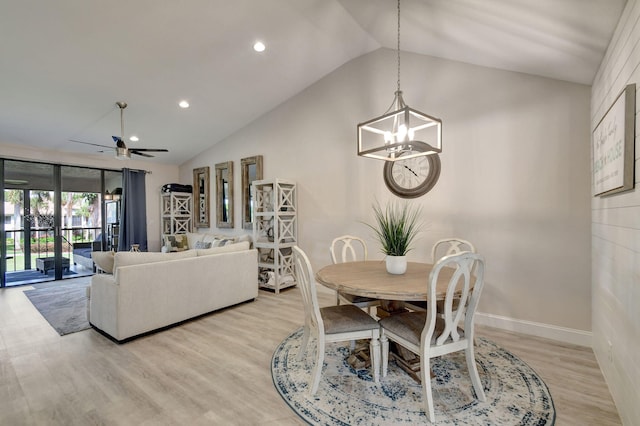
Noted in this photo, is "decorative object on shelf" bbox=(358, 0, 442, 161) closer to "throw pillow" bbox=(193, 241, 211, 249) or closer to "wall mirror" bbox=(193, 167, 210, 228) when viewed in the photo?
"throw pillow" bbox=(193, 241, 211, 249)

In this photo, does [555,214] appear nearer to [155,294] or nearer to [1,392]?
[155,294]

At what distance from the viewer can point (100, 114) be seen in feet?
14.2

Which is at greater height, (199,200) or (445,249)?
(199,200)

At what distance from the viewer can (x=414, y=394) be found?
1.99 m

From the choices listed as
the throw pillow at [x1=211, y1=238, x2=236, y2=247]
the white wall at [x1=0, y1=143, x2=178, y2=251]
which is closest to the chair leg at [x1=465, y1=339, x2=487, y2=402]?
the throw pillow at [x1=211, y1=238, x2=236, y2=247]

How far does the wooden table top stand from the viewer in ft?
6.12

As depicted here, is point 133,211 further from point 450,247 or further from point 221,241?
point 450,247

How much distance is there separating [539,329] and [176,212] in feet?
22.2

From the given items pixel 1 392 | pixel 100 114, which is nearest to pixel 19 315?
pixel 1 392

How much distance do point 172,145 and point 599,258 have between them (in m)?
6.65

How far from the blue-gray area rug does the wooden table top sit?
3020 mm

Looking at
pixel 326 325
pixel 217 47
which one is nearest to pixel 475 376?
pixel 326 325

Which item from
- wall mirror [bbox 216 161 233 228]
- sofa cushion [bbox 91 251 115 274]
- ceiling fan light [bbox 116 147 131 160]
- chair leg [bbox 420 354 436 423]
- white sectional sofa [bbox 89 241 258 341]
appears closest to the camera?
chair leg [bbox 420 354 436 423]

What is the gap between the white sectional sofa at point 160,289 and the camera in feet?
9.28
